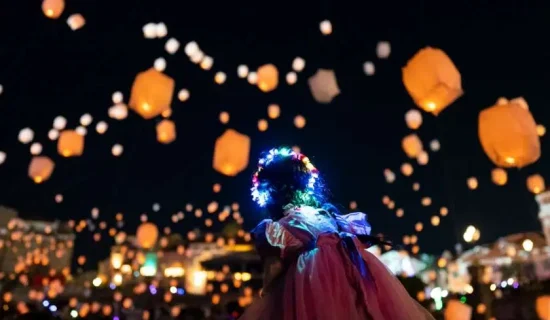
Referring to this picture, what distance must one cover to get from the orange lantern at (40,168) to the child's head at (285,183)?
5918mm

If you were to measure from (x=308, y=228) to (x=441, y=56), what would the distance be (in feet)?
12.2

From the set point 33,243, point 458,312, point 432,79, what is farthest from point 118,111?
point 33,243

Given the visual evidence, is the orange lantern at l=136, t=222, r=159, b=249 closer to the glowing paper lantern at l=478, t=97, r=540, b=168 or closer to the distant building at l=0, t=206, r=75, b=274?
the glowing paper lantern at l=478, t=97, r=540, b=168

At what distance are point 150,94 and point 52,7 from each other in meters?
1.33

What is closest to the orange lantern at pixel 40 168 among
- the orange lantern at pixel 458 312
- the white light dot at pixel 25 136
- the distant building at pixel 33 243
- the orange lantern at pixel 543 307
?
the white light dot at pixel 25 136

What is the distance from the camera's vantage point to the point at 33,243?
33.8m

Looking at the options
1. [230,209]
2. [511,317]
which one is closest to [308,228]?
[230,209]

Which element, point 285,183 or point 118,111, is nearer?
point 285,183

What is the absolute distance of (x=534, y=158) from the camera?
Answer: 530cm

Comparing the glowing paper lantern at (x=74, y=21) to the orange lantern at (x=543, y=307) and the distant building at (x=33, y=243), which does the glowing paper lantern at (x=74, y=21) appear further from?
the distant building at (x=33, y=243)

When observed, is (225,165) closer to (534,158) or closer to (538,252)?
(534,158)

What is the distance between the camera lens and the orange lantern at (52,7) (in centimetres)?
563

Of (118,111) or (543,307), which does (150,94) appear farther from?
(543,307)

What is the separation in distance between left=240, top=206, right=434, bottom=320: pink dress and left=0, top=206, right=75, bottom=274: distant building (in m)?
28.9
